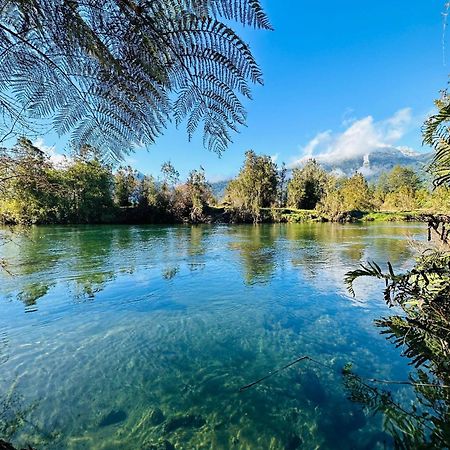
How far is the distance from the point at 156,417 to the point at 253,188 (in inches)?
1894

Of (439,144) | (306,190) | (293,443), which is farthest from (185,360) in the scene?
(306,190)

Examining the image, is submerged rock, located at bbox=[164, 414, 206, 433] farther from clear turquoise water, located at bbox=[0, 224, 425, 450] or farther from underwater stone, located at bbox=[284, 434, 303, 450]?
underwater stone, located at bbox=[284, 434, 303, 450]

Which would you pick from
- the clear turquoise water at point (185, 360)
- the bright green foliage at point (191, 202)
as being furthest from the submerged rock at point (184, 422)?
the bright green foliage at point (191, 202)

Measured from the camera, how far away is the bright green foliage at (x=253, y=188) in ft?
155

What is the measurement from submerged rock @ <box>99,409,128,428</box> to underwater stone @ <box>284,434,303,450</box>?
2.06 meters

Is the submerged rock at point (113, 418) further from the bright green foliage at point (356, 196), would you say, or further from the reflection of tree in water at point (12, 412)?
the bright green foliage at point (356, 196)

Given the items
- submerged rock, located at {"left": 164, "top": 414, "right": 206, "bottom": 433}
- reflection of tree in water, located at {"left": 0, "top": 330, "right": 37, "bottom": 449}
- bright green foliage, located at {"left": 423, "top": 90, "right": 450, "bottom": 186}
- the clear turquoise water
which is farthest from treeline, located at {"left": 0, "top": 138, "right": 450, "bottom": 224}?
bright green foliage, located at {"left": 423, "top": 90, "right": 450, "bottom": 186}

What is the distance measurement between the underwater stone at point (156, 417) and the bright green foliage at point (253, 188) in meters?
43.5

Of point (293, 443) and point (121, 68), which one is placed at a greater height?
point (121, 68)

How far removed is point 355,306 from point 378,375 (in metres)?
3.39

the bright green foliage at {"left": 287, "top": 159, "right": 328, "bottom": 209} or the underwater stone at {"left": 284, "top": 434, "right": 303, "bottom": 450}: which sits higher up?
the bright green foliage at {"left": 287, "top": 159, "right": 328, "bottom": 209}

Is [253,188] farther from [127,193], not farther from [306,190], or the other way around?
[127,193]

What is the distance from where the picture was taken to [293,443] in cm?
319

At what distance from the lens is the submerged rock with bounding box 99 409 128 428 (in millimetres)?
3455
